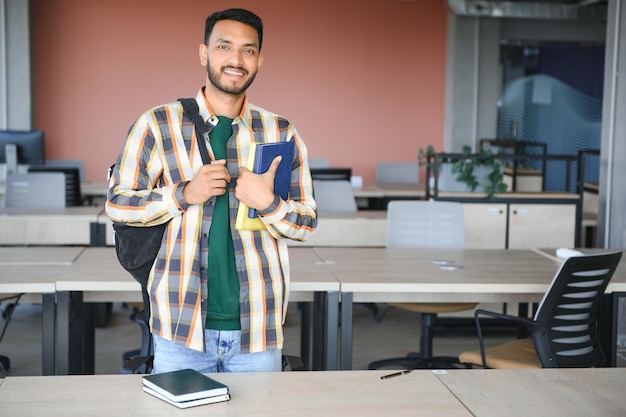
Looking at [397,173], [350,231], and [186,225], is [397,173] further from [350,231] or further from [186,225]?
[186,225]

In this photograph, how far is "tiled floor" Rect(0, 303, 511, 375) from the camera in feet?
16.9

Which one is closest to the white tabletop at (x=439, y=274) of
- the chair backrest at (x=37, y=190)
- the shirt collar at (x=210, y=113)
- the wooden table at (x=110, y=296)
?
the wooden table at (x=110, y=296)

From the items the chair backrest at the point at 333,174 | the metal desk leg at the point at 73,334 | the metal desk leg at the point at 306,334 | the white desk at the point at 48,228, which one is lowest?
the metal desk leg at the point at 306,334

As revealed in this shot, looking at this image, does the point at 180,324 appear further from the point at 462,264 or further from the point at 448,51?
the point at 448,51

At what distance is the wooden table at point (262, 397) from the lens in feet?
6.44

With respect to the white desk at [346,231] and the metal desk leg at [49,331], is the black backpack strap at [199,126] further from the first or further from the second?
the white desk at [346,231]

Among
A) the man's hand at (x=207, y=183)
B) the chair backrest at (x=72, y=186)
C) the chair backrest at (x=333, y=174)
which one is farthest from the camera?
the chair backrest at (x=333, y=174)

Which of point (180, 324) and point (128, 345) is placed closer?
point (180, 324)

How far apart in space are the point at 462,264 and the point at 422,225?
0.76 m

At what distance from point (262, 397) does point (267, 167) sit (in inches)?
Answer: 24.0

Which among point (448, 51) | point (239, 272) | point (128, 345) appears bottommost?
point (128, 345)

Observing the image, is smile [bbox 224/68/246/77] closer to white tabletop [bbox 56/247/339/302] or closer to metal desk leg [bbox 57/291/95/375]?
white tabletop [bbox 56/247/339/302]

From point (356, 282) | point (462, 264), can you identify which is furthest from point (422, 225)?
point (356, 282)

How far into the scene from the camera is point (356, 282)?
3.56 metres
